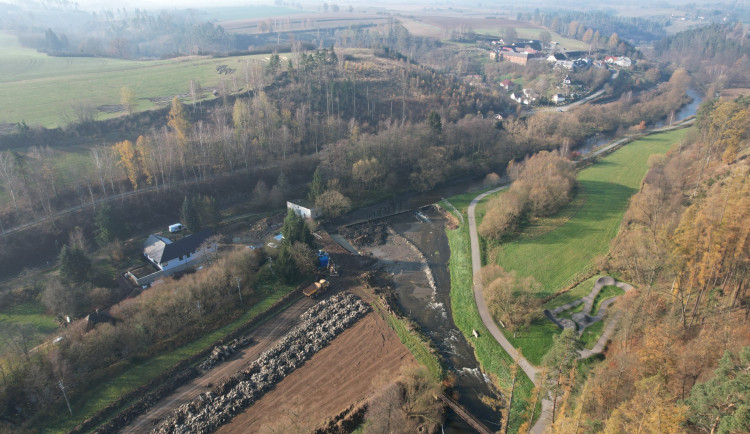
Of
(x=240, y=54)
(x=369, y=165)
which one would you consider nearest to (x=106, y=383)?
(x=369, y=165)

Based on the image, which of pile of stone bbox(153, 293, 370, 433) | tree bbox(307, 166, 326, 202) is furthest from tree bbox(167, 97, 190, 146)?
pile of stone bbox(153, 293, 370, 433)

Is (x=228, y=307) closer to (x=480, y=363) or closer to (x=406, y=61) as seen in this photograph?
(x=480, y=363)

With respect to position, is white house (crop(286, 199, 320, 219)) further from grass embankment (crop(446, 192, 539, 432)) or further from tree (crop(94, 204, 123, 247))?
tree (crop(94, 204, 123, 247))

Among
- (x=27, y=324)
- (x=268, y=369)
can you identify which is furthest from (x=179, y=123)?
(x=268, y=369)

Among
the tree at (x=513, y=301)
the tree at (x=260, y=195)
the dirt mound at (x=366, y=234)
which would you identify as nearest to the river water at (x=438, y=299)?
the dirt mound at (x=366, y=234)

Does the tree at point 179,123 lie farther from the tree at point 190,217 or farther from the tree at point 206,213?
the tree at point 190,217

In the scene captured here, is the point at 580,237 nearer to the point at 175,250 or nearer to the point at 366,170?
the point at 366,170
